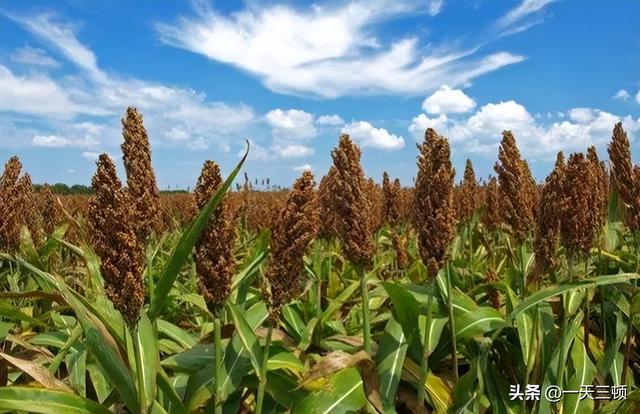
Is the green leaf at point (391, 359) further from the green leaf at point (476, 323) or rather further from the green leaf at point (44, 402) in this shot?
the green leaf at point (44, 402)

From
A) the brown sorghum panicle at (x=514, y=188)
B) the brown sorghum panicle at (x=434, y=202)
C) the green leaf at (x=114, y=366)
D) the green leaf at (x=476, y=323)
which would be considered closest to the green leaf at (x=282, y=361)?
the green leaf at (x=114, y=366)

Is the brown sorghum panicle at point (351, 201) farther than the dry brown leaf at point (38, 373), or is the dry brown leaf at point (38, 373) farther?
the brown sorghum panicle at point (351, 201)

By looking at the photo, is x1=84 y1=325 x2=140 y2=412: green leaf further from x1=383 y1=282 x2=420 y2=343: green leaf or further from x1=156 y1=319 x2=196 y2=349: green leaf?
x1=383 y1=282 x2=420 y2=343: green leaf

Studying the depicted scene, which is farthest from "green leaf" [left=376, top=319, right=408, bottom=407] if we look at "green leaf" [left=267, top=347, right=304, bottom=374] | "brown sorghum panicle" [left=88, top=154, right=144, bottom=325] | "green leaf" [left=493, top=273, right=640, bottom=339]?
"brown sorghum panicle" [left=88, top=154, right=144, bottom=325]

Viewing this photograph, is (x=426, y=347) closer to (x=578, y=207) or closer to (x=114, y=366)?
(x=578, y=207)

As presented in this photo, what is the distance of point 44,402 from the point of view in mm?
2139

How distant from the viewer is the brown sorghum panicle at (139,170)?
2203 mm

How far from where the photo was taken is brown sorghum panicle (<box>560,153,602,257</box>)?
9.36ft

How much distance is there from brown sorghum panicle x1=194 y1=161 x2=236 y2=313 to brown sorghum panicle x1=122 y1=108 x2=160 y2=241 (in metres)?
0.28

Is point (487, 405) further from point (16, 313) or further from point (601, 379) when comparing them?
point (16, 313)

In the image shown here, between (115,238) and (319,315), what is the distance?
2.00 m

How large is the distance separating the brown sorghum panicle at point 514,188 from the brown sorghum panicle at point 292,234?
4.61ft

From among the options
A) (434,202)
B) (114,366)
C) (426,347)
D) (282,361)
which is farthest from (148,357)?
(434,202)

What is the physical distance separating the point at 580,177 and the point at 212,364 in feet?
6.43
